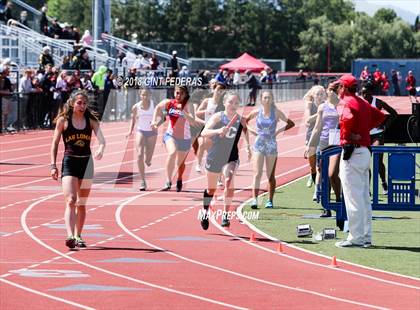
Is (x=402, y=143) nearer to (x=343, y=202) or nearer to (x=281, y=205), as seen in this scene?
(x=281, y=205)

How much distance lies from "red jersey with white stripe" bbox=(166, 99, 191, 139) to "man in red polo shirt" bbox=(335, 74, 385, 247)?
6.42m

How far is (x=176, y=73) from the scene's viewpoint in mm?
45844

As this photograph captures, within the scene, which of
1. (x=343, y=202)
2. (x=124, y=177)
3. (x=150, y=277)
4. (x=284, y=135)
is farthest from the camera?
(x=284, y=135)

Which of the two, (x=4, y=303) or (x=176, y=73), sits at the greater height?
(x=176, y=73)

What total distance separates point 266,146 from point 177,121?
113 inches

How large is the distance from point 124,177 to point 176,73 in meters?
21.4

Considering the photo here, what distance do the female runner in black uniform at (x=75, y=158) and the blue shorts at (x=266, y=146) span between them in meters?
4.22

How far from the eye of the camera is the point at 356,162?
14758 millimetres

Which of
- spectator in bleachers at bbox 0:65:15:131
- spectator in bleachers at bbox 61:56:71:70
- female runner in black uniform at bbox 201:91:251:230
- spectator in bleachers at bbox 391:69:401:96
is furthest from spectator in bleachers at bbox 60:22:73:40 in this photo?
female runner in black uniform at bbox 201:91:251:230

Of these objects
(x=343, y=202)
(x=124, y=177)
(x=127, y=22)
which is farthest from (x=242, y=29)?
(x=343, y=202)

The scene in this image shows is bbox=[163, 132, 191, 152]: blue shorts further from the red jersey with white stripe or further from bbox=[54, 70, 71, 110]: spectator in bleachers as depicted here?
bbox=[54, 70, 71, 110]: spectator in bleachers

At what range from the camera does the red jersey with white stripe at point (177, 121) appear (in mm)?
21016

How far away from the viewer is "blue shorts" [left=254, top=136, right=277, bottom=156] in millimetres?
18594

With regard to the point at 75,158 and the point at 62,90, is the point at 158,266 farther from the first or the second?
the point at 62,90
